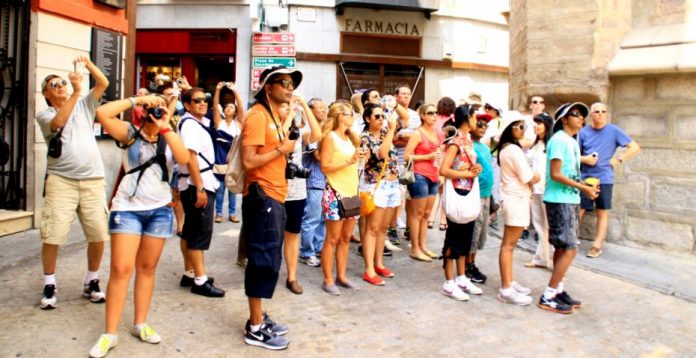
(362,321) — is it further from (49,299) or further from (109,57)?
(109,57)

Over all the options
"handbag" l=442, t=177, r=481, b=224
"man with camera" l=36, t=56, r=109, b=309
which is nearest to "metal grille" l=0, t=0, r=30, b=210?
"man with camera" l=36, t=56, r=109, b=309

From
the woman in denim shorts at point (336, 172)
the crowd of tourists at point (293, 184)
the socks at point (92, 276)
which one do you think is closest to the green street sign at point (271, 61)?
the crowd of tourists at point (293, 184)

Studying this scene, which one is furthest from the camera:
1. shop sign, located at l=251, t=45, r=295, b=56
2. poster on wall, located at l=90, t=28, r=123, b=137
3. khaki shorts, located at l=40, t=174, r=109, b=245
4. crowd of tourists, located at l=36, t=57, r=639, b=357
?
shop sign, located at l=251, t=45, r=295, b=56

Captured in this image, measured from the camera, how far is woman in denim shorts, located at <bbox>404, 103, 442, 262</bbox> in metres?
6.37

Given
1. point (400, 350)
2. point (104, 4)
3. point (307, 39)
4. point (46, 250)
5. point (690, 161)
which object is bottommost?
point (400, 350)

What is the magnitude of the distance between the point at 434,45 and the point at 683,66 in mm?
10611

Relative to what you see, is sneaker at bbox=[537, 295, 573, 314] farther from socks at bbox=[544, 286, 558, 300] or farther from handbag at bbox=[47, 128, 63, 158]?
handbag at bbox=[47, 128, 63, 158]

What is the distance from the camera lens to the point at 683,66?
6.46 meters

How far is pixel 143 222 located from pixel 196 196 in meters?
0.91

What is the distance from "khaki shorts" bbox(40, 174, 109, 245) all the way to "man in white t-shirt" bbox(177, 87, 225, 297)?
63cm

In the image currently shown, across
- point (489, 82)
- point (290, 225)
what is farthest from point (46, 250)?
point (489, 82)

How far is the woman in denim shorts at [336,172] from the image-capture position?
499 centimetres

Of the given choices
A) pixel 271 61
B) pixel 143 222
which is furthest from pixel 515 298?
pixel 271 61

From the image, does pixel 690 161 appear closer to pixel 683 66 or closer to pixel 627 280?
pixel 683 66
